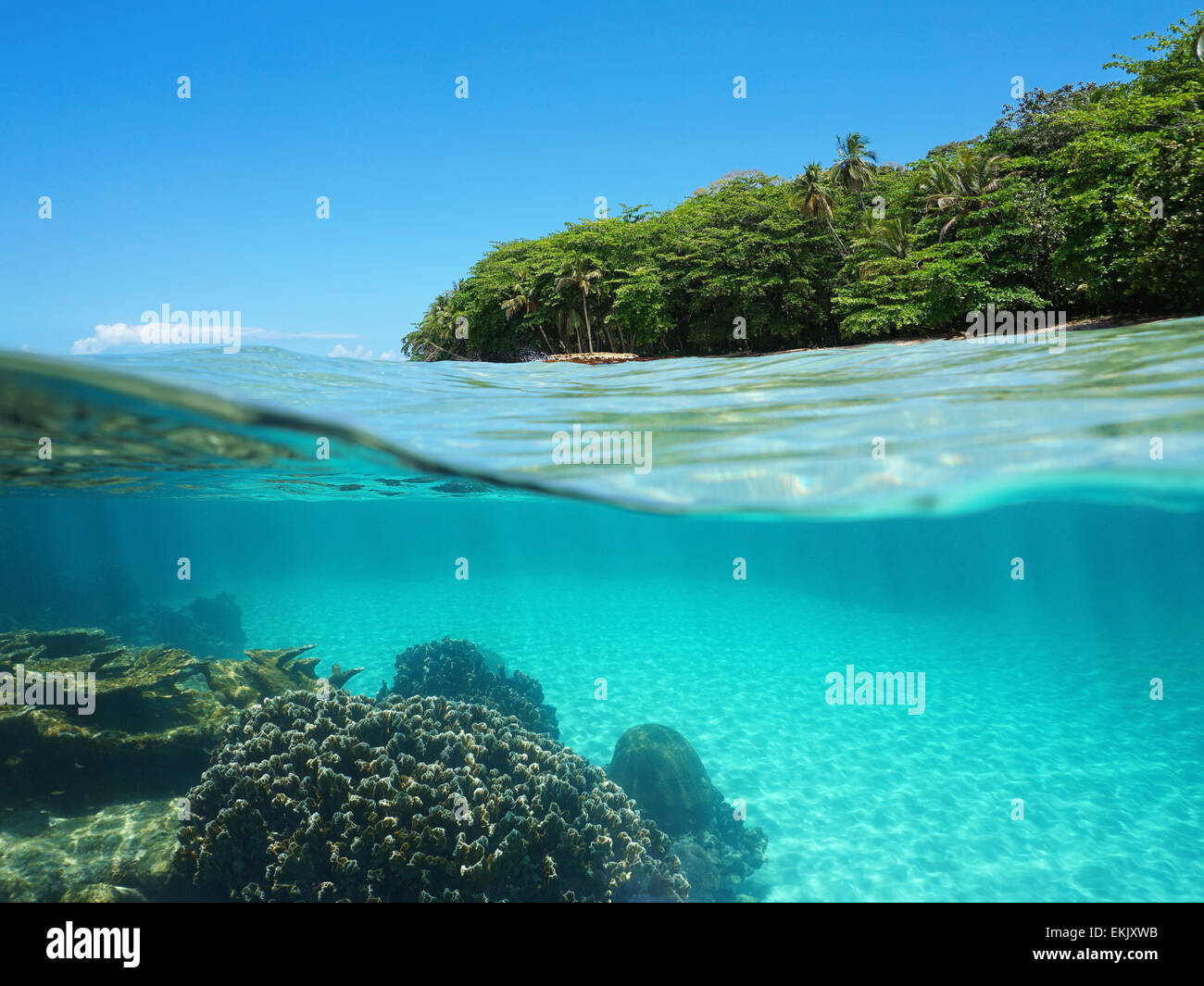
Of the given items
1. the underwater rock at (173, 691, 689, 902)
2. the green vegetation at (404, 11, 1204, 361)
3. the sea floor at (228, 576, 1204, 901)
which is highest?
the green vegetation at (404, 11, 1204, 361)

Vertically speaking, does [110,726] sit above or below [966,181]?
below

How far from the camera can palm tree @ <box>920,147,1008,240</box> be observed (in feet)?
95.3

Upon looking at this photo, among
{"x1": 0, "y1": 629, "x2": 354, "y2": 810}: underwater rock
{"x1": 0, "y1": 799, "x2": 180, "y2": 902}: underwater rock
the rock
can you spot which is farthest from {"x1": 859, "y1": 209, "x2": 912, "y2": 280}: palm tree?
the rock

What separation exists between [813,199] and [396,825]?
121ft

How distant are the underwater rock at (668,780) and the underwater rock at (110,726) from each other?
21.6ft

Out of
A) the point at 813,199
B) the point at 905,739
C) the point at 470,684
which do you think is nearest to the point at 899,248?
Result: the point at 813,199

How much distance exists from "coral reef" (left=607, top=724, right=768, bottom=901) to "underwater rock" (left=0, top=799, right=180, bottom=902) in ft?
21.7

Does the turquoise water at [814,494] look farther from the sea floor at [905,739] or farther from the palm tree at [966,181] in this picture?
the palm tree at [966,181]

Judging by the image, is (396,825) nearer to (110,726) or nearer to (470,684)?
(110,726)

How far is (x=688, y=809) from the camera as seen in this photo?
1064cm

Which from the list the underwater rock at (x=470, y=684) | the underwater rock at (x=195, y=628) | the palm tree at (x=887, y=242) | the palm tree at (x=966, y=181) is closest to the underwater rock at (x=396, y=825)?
the underwater rock at (x=470, y=684)

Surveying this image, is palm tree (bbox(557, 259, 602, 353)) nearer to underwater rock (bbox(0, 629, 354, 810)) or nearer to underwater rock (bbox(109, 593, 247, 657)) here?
underwater rock (bbox(109, 593, 247, 657))
